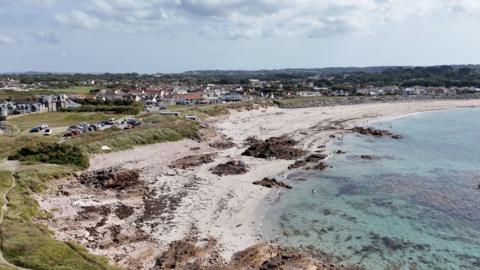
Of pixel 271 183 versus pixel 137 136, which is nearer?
pixel 271 183

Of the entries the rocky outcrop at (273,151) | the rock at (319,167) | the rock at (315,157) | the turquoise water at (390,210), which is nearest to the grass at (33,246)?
the turquoise water at (390,210)

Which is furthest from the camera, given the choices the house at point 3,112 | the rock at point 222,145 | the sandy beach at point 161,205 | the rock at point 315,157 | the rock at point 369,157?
the house at point 3,112

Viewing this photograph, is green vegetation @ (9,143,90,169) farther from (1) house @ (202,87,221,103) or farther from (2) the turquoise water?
(1) house @ (202,87,221,103)

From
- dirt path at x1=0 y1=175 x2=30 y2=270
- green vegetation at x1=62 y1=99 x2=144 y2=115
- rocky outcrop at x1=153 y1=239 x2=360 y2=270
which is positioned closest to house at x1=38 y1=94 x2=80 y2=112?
green vegetation at x1=62 y1=99 x2=144 y2=115

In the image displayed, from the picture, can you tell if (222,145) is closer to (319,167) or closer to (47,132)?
(319,167)

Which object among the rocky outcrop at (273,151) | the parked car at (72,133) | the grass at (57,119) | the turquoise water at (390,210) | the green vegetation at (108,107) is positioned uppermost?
the green vegetation at (108,107)

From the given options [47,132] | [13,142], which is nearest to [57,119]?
[47,132]

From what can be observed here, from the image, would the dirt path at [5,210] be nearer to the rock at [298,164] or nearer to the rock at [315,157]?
the rock at [298,164]
